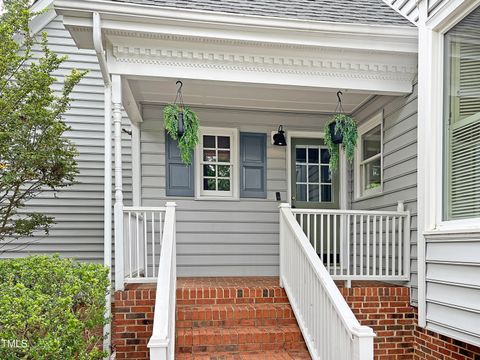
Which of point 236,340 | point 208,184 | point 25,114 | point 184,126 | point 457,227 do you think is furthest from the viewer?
point 208,184

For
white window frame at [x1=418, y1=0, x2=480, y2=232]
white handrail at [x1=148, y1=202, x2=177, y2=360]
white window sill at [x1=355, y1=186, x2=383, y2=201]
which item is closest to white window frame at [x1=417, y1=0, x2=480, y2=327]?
white window frame at [x1=418, y1=0, x2=480, y2=232]

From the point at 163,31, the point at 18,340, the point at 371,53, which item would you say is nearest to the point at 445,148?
the point at 371,53

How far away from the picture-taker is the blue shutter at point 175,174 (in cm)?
508

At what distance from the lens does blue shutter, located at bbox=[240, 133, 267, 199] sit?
526cm

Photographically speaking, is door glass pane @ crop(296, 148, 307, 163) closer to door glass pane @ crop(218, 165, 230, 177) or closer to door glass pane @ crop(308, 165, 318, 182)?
door glass pane @ crop(308, 165, 318, 182)

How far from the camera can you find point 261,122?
5.34 metres

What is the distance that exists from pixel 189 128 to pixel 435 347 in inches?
130

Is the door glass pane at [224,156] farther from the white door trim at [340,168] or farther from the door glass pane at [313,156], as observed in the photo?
the door glass pane at [313,156]

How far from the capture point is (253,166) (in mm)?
5293

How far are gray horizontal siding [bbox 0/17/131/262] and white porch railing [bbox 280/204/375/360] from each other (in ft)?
9.32

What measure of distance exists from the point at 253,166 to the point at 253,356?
275 centimetres

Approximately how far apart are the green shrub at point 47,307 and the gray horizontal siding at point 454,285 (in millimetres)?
2942

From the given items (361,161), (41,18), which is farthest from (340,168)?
(41,18)

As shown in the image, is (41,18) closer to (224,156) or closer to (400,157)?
(224,156)
